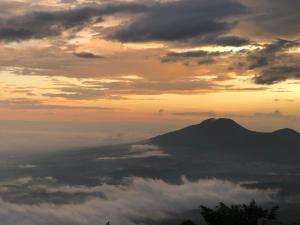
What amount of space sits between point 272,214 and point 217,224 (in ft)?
49.2

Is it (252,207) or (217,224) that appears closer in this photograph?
(217,224)

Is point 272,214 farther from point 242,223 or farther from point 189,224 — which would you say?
point 189,224

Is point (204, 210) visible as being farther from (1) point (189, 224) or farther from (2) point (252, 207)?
(2) point (252, 207)

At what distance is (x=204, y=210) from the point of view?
101312 millimetres

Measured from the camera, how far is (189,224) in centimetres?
10056

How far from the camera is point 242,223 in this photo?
331 ft

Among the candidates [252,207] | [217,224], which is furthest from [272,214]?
[217,224]

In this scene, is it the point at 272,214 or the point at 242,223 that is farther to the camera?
the point at 272,214

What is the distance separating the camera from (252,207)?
106 meters

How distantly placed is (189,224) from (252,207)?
14454 millimetres

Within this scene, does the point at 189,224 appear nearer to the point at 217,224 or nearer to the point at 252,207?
the point at 217,224

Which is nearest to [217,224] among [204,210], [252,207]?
[204,210]

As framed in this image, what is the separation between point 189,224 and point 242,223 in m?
10.1

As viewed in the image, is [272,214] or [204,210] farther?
[272,214]
